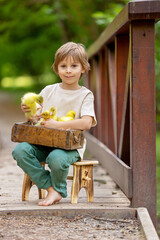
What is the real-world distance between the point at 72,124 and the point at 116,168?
0.87 m

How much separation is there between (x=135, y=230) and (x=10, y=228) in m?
0.78

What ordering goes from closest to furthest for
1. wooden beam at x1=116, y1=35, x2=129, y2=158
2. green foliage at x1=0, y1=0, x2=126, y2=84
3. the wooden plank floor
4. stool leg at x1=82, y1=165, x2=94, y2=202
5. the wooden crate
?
the wooden crate, the wooden plank floor, stool leg at x1=82, y1=165, x2=94, y2=202, wooden beam at x1=116, y1=35, x2=129, y2=158, green foliage at x1=0, y1=0, x2=126, y2=84

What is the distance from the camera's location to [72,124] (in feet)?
11.1

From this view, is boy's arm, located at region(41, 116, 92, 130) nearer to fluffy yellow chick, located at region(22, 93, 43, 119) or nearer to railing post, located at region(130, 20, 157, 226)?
fluffy yellow chick, located at region(22, 93, 43, 119)

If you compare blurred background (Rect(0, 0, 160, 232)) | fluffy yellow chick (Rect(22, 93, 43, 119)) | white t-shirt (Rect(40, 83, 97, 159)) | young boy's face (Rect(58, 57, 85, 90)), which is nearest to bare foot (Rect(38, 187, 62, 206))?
white t-shirt (Rect(40, 83, 97, 159))

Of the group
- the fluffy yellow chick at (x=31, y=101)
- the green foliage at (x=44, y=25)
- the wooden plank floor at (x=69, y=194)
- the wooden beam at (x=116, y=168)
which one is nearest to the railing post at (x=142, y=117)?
the wooden beam at (x=116, y=168)

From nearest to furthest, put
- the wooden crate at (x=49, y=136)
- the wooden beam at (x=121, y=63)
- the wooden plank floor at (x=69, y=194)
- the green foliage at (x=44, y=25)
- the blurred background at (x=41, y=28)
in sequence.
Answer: the wooden crate at (x=49, y=136), the wooden plank floor at (x=69, y=194), the wooden beam at (x=121, y=63), the blurred background at (x=41, y=28), the green foliage at (x=44, y=25)

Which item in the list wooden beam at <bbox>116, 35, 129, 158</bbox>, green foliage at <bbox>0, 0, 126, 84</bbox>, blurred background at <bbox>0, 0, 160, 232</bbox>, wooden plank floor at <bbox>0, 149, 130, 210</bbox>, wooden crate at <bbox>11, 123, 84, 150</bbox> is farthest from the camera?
green foliage at <bbox>0, 0, 126, 84</bbox>

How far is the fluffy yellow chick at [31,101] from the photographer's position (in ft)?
10.8

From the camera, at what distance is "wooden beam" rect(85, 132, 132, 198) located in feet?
11.0

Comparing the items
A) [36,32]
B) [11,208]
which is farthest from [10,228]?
[36,32]

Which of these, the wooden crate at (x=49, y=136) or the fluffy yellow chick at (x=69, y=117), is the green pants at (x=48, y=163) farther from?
the fluffy yellow chick at (x=69, y=117)

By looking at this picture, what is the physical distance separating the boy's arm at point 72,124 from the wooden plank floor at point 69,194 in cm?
56

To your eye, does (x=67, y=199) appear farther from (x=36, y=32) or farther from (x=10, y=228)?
(x=36, y=32)
